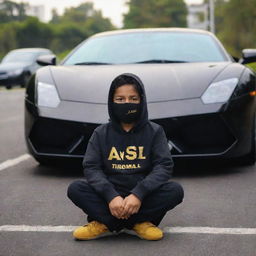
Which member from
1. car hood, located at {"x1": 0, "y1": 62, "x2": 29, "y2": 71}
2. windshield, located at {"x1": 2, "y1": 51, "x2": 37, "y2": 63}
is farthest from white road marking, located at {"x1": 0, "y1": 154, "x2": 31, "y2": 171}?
windshield, located at {"x1": 2, "y1": 51, "x2": 37, "y2": 63}

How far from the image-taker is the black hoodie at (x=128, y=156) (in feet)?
12.7

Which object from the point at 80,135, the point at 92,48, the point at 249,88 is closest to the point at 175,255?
the point at 80,135

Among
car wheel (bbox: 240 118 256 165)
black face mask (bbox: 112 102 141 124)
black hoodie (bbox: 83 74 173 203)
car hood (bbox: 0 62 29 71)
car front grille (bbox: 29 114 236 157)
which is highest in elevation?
black face mask (bbox: 112 102 141 124)

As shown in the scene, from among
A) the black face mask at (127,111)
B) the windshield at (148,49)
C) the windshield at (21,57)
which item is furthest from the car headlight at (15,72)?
the black face mask at (127,111)

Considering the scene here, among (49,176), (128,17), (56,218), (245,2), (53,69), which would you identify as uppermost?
(53,69)

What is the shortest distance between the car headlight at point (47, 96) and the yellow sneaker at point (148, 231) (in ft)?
6.77

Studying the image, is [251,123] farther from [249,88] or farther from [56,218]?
[56,218]

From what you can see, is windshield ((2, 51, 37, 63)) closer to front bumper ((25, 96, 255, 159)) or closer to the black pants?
front bumper ((25, 96, 255, 159))

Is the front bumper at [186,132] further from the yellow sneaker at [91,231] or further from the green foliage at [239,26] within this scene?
the green foliage at [239,26]

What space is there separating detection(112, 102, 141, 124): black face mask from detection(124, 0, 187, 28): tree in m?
110

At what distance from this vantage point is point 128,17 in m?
118

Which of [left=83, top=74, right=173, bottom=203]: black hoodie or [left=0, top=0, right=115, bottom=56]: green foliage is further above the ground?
[left=83, top=74, right=173, bottom=203]: black hoodie

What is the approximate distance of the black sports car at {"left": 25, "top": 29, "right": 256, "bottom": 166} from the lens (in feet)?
17.7

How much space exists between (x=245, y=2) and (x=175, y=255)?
136 feet
